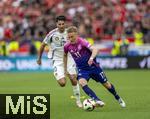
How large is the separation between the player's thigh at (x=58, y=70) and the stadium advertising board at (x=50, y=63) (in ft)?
47.7

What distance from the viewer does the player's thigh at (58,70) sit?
1541cm

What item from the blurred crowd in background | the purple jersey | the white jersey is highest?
the blurred crowd in background

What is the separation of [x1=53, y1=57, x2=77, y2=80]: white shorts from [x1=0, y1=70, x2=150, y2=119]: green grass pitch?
754 mm

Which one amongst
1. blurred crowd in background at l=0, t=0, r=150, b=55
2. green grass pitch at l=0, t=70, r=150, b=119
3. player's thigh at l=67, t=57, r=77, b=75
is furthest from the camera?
blurred crowd in background at l=0, t=0, r=150, b=55

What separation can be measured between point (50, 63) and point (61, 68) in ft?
47.9

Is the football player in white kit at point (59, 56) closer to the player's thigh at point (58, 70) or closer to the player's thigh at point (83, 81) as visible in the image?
the player's thigh at point (58, 70)

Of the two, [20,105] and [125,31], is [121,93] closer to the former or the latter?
[20,105]

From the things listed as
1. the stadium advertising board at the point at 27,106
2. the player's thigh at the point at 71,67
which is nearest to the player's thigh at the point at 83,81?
the player's thigh at the point at 71,67

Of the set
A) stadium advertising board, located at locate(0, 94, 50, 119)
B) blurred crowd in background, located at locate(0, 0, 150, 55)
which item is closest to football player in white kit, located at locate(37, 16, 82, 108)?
stadium advertising board, located at locate(0, 94, 50, 119)

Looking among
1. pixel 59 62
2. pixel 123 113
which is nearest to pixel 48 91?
pixel 59 62

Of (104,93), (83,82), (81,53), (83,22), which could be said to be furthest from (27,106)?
(83,22)

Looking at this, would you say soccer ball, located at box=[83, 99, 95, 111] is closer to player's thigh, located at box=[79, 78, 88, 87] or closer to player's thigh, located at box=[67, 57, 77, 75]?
player's thigh, located at box=[79, 78, 88, 87]

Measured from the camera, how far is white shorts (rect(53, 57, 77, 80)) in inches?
607

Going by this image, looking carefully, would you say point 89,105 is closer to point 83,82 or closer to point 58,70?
point 83,82
